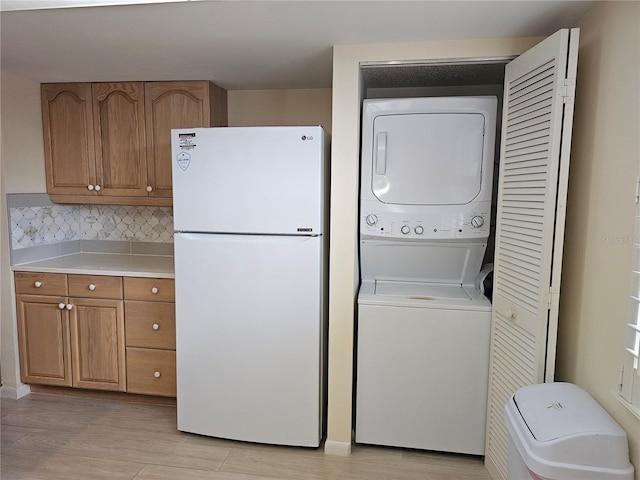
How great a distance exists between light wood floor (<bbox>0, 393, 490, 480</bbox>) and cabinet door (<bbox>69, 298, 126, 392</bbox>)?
0.81 feet

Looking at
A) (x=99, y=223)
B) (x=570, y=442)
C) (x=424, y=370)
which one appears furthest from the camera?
(x=99, y=223)

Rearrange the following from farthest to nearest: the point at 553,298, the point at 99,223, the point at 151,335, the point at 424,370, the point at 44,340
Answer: the point at 99,223, the point at 44,340, the point at 151,335, the point at 424,370, the point at 553,298

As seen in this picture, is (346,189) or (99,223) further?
(99,223)

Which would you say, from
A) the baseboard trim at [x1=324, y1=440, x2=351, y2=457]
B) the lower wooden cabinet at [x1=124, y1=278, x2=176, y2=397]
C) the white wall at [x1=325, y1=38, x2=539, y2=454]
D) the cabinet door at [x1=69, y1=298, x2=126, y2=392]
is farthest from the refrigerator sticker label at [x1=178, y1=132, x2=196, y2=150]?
the baseboard trim at [x1=324, y1=440, x2=351, y2=457]

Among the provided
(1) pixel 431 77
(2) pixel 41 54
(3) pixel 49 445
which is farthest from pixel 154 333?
(1) pixel 431 77

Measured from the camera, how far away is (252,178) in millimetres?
2160

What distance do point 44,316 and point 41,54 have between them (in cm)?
162

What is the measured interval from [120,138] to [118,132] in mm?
42

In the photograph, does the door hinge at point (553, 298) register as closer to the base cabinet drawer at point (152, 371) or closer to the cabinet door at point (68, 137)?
the base cabinet drawer at point (152, 371)

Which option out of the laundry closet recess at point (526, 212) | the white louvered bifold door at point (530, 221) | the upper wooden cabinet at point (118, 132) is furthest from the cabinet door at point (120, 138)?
the white louvered bifold door at point (530, 221)

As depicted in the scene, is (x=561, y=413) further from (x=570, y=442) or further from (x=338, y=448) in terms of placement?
(x=338, y=448)

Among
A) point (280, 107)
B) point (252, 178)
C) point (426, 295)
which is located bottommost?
point (426, 295)

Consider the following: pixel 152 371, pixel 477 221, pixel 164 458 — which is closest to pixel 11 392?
pixel 152 371

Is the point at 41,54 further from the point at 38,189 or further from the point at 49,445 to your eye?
the point at 49,445
